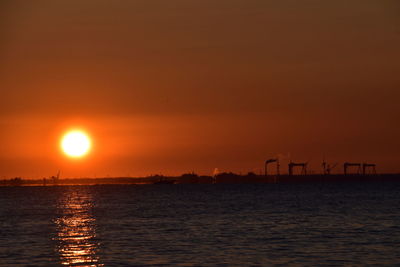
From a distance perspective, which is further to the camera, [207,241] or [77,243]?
[77,243]

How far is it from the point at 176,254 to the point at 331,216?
51.9 m

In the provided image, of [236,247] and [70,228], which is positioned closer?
[236,247]

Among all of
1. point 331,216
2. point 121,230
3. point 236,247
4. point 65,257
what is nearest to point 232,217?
point 331,216

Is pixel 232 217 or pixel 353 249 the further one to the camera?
pixel 232 217

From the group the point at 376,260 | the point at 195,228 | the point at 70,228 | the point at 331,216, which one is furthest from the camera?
the point at 331,216

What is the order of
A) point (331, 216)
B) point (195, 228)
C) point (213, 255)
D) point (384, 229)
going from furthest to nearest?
point (331, 216), point (195, 228), point (384, 229), point (213, 255)

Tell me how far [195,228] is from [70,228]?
17.8 meters

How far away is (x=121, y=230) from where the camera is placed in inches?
3435

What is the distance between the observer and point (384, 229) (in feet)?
270

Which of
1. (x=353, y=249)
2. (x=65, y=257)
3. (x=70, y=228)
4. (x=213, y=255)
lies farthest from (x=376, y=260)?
(x=70, y=228)

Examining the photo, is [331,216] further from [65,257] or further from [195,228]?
[65,257]

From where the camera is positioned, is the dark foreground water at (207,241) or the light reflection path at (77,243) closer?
the dark foreground water at (207,241)

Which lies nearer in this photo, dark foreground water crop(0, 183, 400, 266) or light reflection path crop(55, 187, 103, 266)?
dark foreground water crop(0, 183, 400, 266)

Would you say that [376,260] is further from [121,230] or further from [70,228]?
[70,228]
